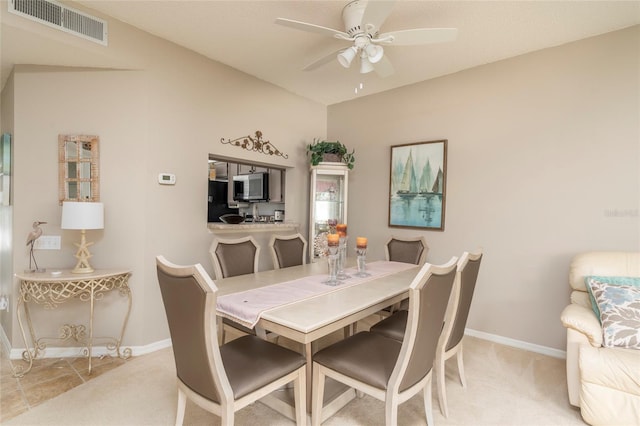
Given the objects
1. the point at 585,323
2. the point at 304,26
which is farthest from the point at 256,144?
the point at 585,323

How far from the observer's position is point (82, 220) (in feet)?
→ 7.97

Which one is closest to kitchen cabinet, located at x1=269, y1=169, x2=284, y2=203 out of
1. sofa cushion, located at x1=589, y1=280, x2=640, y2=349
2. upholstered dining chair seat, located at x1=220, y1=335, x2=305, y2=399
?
upholstered dining chair seat, located at x1=220, y1=335, x2=305, y2=399

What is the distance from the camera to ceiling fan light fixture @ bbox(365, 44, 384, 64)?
2.24 metres

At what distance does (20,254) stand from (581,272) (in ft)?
14.4

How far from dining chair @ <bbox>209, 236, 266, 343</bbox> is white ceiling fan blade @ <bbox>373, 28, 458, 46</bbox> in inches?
72.9

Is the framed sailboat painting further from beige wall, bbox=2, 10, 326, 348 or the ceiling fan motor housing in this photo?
beige wall, bbox=2, 10, 326, 348

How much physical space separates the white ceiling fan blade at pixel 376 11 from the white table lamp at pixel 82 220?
2346 millimetres

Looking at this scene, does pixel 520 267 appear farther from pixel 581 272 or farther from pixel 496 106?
pixel 496 106

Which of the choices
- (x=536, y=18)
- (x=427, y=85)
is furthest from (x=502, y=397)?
(x=427, y=85)

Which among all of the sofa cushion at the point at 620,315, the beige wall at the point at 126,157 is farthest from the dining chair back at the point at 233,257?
the sofa cushion at the point at 620,315

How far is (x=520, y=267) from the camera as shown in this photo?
3.10 m

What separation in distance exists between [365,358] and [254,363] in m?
0.59

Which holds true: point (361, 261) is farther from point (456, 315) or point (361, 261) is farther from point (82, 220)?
point (82, 220)

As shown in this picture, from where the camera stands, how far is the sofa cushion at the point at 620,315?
1.94m
